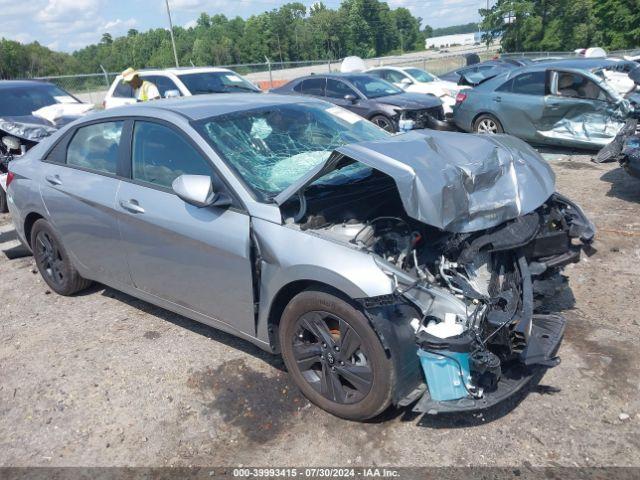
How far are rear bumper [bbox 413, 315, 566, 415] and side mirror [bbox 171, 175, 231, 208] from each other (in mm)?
1603

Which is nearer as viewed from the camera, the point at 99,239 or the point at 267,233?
the point at 267,233

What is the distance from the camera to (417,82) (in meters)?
16.5

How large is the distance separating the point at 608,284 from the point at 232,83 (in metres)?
8.21

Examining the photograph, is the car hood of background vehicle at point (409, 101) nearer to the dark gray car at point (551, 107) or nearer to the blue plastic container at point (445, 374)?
→ the dark gray car at point (551, 107)

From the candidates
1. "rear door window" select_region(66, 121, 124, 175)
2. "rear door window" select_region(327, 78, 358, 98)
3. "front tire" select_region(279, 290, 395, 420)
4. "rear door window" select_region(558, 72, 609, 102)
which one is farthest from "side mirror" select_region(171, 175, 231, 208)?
"rear door window" select_region(327, 78, 358, 98)

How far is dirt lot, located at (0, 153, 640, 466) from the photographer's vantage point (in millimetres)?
2926

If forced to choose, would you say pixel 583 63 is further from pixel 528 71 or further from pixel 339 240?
pixel 339 240

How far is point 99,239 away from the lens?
427 cm

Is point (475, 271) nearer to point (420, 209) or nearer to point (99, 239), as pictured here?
point (420, 209)

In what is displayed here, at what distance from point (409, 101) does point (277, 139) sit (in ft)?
27.5

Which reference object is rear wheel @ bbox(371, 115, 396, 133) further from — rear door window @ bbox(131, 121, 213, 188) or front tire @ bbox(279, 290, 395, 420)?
front tire @ bbox(279, 290, 395, 420)

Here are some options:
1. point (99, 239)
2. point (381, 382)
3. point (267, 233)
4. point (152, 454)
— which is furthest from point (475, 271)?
point (99, 239)

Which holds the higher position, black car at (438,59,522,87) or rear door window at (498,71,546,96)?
rear door window at (498,71,546,96)

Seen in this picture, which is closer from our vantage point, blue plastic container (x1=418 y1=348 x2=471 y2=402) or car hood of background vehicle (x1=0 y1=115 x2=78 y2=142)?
blue plastic container (x1=418 y1=348 x2=471 y2=402)
